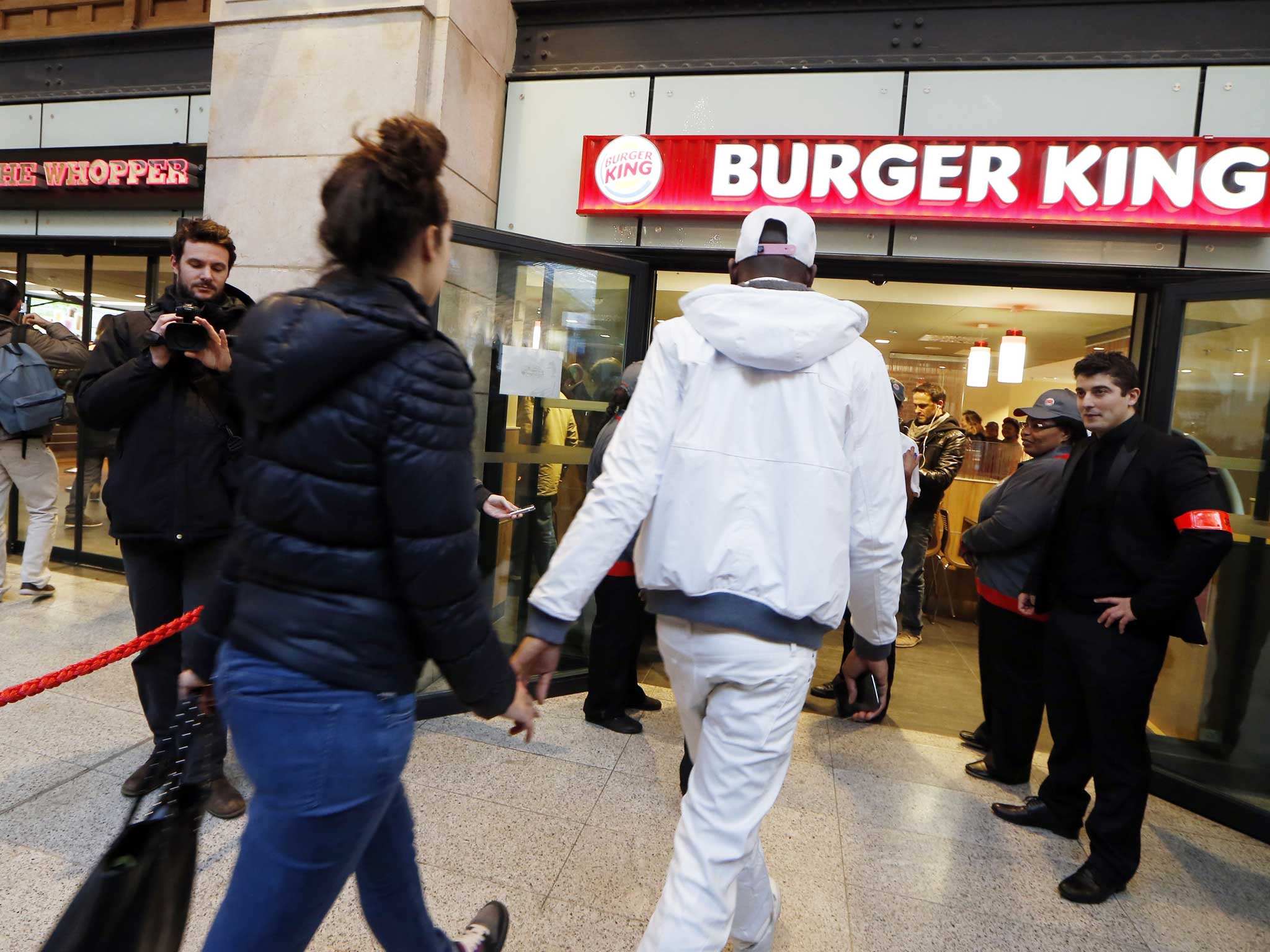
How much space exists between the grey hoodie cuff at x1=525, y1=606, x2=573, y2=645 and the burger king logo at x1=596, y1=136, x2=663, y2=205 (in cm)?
356

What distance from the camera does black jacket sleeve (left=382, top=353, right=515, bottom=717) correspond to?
4.24ft

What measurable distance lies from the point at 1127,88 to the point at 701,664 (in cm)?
434

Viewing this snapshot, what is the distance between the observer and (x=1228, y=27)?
4.10 m

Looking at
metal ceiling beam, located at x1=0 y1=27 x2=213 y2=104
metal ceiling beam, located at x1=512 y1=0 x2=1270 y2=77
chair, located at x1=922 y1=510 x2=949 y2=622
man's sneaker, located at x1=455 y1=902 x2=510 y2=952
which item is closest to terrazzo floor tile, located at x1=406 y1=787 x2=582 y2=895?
man's sneaker, located at x1=455 y1=902 x2=510 y2=952

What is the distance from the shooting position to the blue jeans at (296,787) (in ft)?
4.35

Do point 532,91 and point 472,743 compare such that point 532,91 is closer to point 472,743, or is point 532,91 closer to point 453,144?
point 453,144

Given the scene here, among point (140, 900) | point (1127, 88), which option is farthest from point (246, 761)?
point (1127, 88)

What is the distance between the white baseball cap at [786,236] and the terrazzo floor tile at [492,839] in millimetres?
2109

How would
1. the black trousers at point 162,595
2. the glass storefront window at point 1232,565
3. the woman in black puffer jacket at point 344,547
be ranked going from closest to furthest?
the woman in black puffer jacket at point 344,547 → the black trousers at point 162,595 → the glass storefront window at point 1232,565

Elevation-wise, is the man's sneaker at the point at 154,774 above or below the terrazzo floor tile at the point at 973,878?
above

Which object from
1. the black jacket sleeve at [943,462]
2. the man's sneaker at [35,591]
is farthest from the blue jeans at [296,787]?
the black jacket sleeve at [943,462]

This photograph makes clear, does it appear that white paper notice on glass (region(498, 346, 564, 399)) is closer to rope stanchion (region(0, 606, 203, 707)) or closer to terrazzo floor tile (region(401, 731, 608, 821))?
terrazzo floor tile (region(401, 731, 608, 821))

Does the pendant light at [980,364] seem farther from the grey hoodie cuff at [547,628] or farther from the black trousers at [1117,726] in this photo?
the grey hoodie cuff at [547,628]

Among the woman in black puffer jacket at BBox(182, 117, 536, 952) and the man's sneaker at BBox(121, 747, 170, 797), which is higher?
the woman in black puffer jacket at BBox(182, 117, 536, 952)
